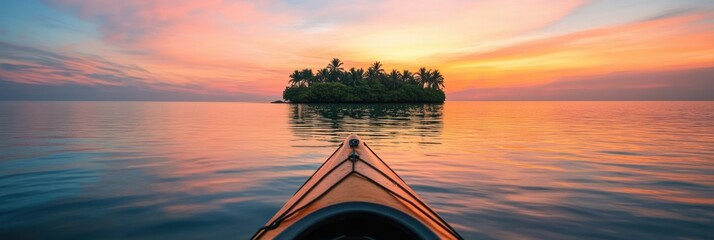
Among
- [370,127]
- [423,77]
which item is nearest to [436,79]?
[423,77]

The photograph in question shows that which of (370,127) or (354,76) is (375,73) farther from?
(370,127)

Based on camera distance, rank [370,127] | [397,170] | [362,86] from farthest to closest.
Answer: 1. [362,86]
2. [370,127]
3. [397,170]

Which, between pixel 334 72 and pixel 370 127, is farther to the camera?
pixel 334 72

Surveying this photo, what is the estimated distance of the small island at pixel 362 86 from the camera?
88.6 m

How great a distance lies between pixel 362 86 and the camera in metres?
90.2

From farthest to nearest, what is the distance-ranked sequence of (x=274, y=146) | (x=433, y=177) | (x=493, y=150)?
(x=274, y=146) < (x=493, y=150) < (x=433, y=177)

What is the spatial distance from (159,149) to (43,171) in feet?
14.4

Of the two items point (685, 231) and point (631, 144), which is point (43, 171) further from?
point (631, 144)

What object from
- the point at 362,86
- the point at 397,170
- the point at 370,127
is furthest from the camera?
the point at 362,86

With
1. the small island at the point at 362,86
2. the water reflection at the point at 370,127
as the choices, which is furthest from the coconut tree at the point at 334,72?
the water reflection at the point at 370,127

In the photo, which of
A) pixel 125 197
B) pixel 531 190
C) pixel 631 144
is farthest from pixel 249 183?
pixel 631 144

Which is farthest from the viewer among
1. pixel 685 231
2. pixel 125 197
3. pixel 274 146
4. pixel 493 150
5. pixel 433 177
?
pixel 274 146

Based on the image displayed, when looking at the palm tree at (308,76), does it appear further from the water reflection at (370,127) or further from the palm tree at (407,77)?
the water reflection at (370,127)

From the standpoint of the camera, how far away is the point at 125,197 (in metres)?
6.83
